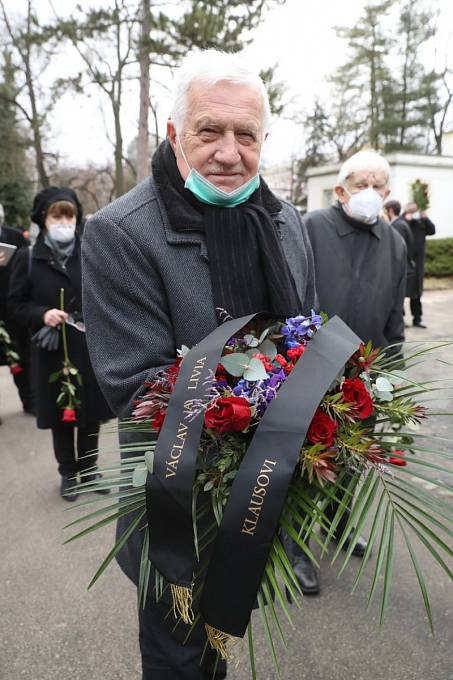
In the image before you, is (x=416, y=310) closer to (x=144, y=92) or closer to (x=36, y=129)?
(x=144, y=92)

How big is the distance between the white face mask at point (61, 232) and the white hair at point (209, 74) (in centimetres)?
228

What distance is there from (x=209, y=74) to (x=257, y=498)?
1067 mm

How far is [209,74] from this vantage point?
1.45 meters

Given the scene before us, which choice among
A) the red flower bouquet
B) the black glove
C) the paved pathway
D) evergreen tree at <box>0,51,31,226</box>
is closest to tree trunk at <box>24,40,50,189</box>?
evergreen tree at <box>0,51,31,226</box>

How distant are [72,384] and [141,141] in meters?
13.2

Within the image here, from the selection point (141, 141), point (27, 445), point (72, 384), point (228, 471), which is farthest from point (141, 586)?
point (141, 141)

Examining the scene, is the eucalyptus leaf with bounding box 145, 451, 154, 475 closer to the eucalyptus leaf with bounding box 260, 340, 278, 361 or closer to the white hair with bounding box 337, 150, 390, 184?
the eucalyptus leaf with bounding box 260, 340, 278, 361

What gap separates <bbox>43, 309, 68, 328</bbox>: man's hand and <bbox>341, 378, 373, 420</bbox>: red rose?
2761mm

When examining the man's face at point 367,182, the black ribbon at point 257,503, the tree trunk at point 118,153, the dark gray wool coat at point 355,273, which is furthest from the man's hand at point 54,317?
the tree trunk at point 118,153

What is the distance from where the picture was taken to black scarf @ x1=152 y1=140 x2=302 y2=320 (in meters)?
1.51

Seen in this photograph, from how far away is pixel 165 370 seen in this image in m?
1.40

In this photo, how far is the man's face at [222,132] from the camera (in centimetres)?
147

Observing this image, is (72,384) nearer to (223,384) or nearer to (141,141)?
(223,384)

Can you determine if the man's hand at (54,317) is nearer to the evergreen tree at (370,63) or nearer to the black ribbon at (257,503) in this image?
the black ribbon at (257,503)
